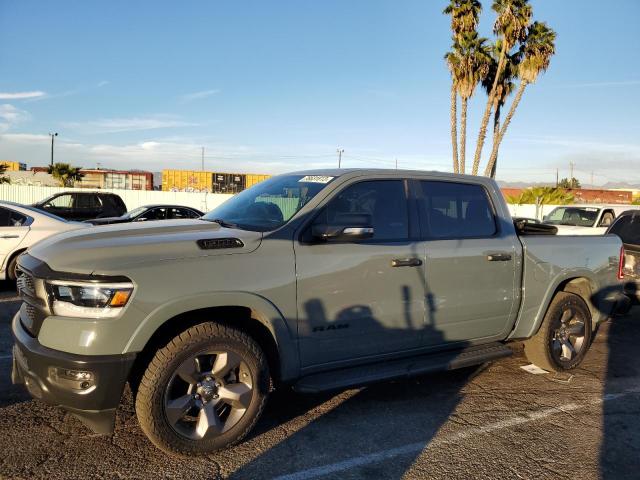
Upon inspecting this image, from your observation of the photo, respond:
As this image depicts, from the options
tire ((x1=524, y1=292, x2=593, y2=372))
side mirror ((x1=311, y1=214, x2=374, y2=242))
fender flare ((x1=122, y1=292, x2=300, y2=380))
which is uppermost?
side mirror ((x1=311, y1=214, x2=374, y2=242))

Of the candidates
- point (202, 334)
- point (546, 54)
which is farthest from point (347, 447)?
point (546, 54)

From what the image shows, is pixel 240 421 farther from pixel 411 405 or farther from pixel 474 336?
pixel 474 336

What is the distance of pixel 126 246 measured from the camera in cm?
315

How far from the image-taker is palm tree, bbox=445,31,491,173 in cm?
2666

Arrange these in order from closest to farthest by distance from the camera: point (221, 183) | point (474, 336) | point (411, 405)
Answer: point (411, 405), point (474, 336), point (221, 183)

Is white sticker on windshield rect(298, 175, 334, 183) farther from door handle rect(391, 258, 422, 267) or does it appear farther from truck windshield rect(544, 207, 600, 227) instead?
truck windshield rect(544, 207, 600, 227)

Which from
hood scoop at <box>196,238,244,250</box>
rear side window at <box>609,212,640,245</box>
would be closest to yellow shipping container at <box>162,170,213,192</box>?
rear side window at <box>609,212,640,245</box>

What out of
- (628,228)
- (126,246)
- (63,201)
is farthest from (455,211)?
(63,201)

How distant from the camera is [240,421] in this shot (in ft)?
11.2

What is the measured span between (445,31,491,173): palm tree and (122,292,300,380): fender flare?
85.1 feet

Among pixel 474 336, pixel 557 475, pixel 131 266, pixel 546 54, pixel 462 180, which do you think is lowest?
pixel 557 475

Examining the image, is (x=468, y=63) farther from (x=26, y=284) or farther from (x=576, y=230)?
(x=26, y=284)

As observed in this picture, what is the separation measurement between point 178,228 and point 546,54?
87.6ft

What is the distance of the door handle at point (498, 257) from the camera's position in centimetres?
452
